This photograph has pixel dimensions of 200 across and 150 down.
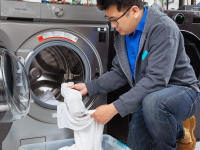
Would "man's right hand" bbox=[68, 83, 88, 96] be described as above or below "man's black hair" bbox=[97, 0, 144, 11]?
below

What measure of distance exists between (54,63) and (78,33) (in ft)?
1.35

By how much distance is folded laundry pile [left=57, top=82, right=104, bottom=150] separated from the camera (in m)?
1.18

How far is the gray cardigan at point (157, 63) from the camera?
1037 mm

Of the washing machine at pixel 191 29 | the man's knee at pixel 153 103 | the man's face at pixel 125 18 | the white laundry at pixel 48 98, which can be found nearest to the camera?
the man's knee at pixel 153 103

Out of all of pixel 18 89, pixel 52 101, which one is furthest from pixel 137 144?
pixel 18 89

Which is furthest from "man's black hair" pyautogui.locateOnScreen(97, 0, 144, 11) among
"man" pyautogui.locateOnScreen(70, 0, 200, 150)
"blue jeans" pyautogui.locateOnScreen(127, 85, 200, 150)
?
"blue jeans" pyautogui.locateOnScreen(127, 85, 200, 150)

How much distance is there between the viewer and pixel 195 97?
1.12 m

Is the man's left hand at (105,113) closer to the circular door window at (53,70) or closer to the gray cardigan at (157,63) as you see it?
the gray cardigan at (157,63)

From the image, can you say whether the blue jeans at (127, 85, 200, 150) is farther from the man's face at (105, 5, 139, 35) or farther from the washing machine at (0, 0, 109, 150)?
the washing machine at (0, 0, 109, 150)

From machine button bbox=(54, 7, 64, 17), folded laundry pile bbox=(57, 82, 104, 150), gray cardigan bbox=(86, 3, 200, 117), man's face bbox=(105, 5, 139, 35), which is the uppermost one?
machine button bbox=(54, 7, 64, 17)

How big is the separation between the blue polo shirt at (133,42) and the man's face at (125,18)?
0.10 ft

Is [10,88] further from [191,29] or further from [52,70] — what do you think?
[191,29]

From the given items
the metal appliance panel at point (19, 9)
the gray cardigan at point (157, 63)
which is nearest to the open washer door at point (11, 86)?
the metal appliance panel at point (19, 9)

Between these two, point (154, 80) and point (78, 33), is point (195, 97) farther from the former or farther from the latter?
point (78, 33)
